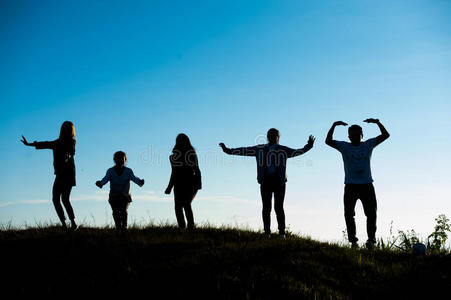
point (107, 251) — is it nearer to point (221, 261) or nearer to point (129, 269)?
point (129, 269)

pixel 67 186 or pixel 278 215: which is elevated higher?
pixel 67 186

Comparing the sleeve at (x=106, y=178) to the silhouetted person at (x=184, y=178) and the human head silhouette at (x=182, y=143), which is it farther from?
the human head silhouette at (x=182, y=143)

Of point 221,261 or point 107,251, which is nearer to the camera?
point 221,261

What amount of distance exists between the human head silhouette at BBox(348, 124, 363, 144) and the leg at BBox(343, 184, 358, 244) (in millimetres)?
1097

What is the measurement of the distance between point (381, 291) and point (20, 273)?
616cm

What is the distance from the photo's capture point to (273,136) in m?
10.1

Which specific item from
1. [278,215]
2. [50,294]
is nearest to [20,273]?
[50,294]

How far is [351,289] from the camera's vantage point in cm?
680

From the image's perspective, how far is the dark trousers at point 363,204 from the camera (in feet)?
31.0

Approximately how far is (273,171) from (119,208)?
411cm

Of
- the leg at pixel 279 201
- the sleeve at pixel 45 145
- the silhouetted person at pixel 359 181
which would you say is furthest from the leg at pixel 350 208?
the sleeve at pixel 45 145

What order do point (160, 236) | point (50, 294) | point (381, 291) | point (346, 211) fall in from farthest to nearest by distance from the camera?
point (346, 211)
point (160, 236)
point (381, 291)
point (50, 294)

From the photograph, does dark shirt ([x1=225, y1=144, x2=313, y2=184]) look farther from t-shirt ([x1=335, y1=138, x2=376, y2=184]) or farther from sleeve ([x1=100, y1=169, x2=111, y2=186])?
sleeve ([x1=100, y1=169, x2=111, y2=186])

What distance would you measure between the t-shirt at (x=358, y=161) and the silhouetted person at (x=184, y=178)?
368 centimetres
